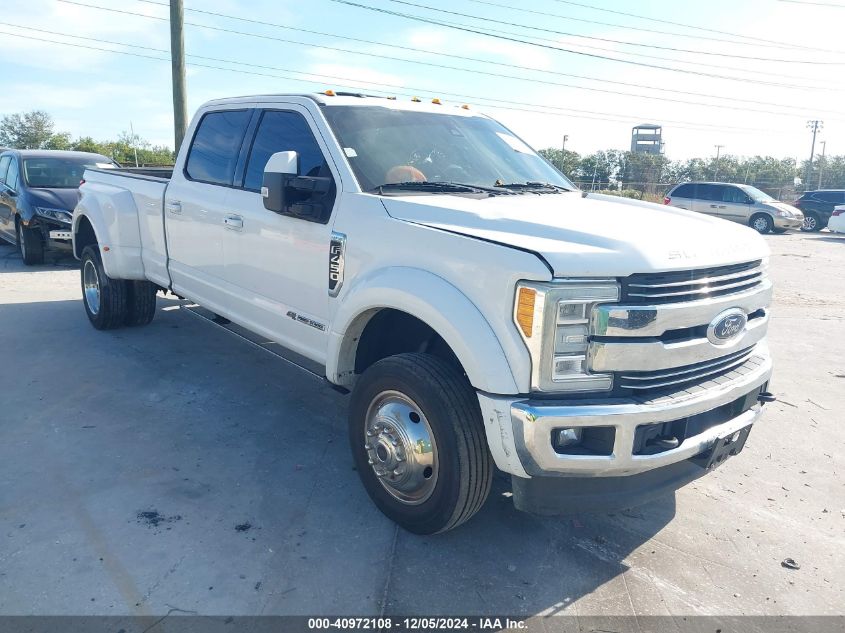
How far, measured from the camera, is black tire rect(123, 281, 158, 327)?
650 cm

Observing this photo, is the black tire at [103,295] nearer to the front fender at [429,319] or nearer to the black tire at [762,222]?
the front fender at [429,319]

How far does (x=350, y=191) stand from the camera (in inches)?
139

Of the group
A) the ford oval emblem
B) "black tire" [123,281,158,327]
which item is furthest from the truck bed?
the ford oval emblem

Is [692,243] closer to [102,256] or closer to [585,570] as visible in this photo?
[585,570]

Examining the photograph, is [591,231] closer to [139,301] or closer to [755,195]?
[139,301]

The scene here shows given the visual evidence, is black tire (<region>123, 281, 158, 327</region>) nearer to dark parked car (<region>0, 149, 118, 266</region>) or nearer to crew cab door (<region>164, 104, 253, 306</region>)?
crew cab door (<region>164, 104, 253, 306</region>)

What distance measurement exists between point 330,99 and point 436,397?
2162mm

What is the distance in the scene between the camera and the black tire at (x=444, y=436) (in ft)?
9.34

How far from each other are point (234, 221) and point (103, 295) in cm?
269

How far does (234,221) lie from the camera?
14.4ft

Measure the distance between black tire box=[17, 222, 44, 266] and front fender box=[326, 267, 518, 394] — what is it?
8700 millimetres

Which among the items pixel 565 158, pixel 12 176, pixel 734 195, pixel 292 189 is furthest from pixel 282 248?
pixel 565 158

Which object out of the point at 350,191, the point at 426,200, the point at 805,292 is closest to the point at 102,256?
the point at 350,191

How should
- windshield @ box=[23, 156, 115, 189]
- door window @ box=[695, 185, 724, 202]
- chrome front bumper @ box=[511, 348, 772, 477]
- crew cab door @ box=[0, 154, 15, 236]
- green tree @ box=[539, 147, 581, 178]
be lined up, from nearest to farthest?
1. chrome front bumper @ box=[511, 348, 772, 477]
2. windshield @ box=[23, 156, 115, 189]
3. crew cab door @ box=[0, 154, 15, 236]
4. door window @ box=[695, 185, 724, 202]
5. green tree @ box=[539, 147, 581, 178]
